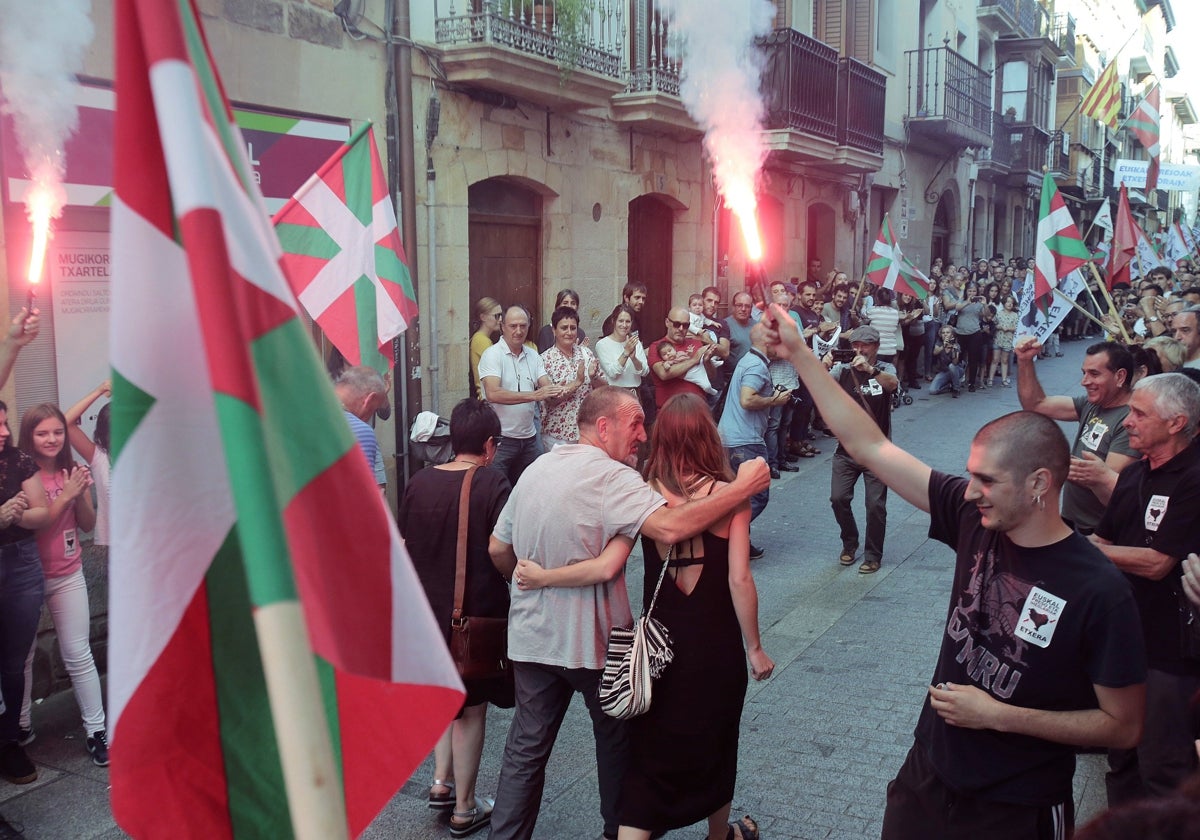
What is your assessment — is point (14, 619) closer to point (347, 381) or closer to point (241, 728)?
point (347, 381)

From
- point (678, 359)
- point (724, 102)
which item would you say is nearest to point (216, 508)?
point (724, 102)

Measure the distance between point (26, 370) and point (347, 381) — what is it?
2398 mm

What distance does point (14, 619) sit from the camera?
475 centimetres

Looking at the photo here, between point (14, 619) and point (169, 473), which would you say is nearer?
point (169, 473)

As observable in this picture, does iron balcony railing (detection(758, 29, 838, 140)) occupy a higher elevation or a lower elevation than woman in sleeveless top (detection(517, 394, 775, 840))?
higher

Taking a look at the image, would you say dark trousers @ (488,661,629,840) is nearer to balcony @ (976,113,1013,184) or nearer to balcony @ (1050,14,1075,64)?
balcony @ (976,113,1013,184)

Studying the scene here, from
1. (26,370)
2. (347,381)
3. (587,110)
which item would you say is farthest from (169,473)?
(587,110)

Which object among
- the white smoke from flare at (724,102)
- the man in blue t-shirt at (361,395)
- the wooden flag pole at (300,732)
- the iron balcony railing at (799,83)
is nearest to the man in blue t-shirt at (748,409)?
the white smoke from flare at (724,102)

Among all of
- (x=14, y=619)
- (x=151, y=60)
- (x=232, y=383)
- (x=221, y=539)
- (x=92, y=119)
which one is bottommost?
(x=14, y=619)

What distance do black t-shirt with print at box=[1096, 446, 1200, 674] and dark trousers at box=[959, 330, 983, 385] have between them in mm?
14850

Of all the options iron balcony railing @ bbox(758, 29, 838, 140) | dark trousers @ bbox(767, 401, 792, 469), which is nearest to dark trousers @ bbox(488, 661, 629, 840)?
dark trousers @ bbox(767, 401, 792, 469)

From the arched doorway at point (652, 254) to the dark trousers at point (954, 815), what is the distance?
10.5m

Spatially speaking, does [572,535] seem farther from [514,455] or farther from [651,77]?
[651,77]

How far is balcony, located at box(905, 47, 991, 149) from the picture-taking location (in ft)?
70.9
